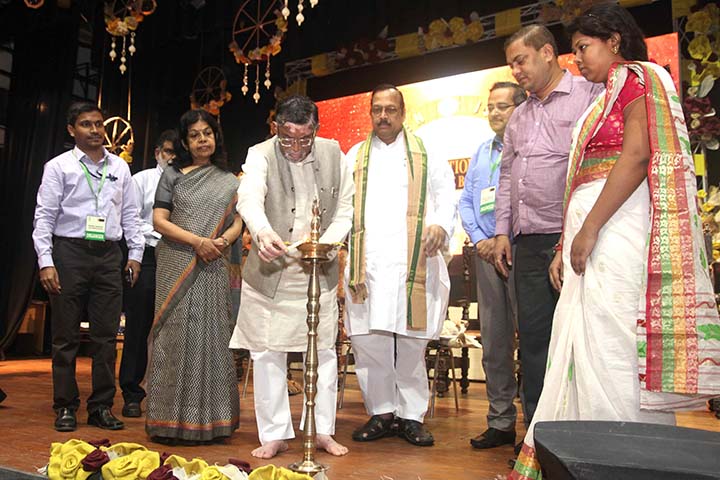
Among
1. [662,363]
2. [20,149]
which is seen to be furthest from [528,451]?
[20,149]

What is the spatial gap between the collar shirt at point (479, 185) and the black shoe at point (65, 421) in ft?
6.87

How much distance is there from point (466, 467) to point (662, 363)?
1.01m

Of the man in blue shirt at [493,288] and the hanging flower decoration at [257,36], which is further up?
the hanging flower decoration at [257,36]

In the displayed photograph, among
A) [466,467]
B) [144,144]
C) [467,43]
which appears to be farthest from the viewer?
[144,144]

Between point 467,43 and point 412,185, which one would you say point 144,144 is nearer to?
point 467,43

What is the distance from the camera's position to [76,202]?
364 centimetres

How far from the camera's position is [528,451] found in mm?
2082

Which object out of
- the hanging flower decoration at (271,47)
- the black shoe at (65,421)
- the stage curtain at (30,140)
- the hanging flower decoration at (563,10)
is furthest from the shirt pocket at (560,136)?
the stage curtain at (30,140)

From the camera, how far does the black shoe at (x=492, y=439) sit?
3.10 meters

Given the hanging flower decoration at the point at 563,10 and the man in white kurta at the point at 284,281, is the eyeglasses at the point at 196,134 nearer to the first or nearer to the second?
the man in white kurta at the point at 284,281

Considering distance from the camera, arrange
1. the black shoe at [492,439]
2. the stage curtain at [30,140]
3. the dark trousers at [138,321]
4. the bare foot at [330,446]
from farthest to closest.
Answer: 1. the stage curtain at [30,140]
2. the dark trousers at [138,321]
3. the black shoe at [492,439]
4. the bare foot at [330,446]

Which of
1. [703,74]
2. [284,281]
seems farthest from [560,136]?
[703,74]

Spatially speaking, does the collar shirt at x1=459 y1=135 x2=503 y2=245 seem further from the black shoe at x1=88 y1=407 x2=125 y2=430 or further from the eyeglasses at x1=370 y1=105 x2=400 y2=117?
the black shoe at x1=88 y1=407 x2=125 y2=430

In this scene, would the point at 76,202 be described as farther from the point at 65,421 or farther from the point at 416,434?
the point at 416,434
